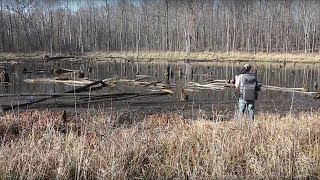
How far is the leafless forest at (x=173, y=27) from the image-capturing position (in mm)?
90062

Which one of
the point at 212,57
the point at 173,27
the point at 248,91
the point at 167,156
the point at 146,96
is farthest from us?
the point at 173,27

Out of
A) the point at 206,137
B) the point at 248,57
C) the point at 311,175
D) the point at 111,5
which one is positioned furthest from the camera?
the point at 111,5

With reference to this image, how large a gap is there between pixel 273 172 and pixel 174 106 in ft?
47.5

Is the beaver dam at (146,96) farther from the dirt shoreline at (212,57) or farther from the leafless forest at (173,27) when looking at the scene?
the leafless forest at (173,27)

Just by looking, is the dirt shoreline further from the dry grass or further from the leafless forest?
the dry grass

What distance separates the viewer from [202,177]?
25.8 feet

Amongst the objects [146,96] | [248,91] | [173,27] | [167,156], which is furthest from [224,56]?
[167,156]

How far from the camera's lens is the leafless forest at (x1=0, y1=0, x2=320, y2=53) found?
295ft

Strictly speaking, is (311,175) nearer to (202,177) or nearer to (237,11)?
(202,177)

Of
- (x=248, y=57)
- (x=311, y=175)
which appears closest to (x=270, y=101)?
(x=311, y=175)

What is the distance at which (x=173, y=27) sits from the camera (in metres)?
98.1

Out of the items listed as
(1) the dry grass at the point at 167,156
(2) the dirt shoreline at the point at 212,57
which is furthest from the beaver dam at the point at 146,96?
(2) the dirt shoreline at the point at 212,57

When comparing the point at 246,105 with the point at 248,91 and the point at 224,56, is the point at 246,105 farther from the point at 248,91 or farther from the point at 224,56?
the point at 224,56

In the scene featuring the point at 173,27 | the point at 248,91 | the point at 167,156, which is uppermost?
the point at 173,27
